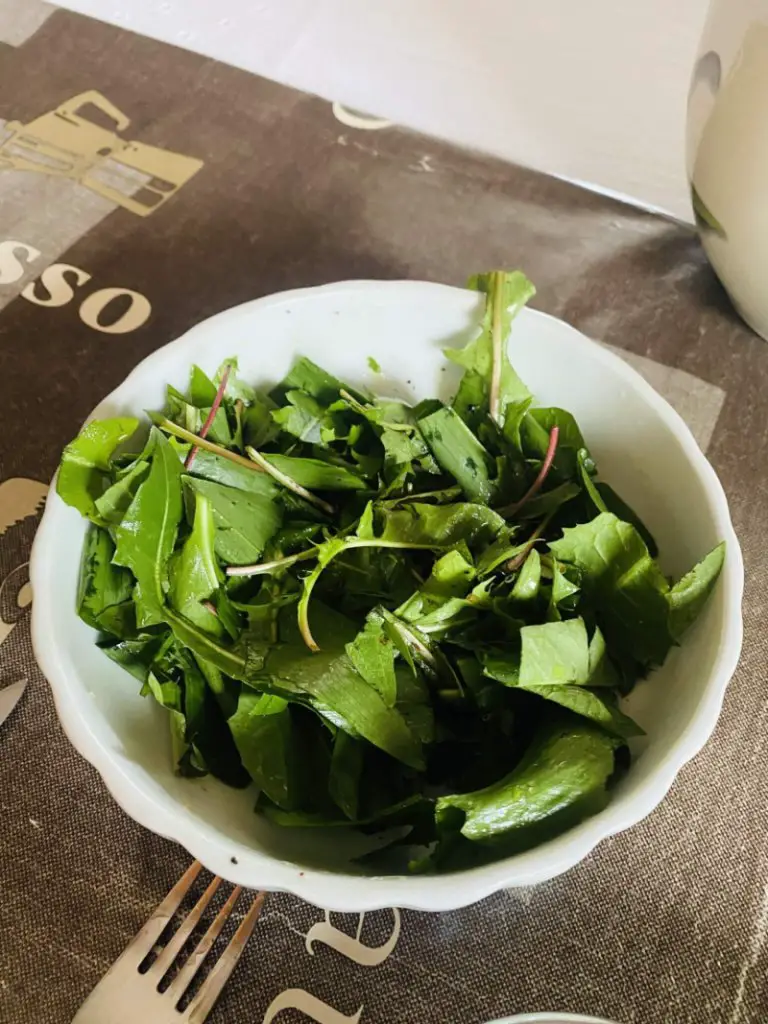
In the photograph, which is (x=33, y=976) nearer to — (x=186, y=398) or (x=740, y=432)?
(x=186, y=398)

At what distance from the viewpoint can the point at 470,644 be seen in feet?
1.40

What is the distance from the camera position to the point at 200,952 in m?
0.42

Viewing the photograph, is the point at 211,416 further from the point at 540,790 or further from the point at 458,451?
the point at 540,790

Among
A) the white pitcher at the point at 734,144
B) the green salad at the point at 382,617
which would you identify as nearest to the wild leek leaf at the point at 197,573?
the green salad at the point at 382,617

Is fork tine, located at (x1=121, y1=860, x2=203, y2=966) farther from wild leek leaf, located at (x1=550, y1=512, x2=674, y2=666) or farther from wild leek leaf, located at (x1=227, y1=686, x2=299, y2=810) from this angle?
wild leek leaf, located at (x1=550, y1=512, x2=674, y2=666)

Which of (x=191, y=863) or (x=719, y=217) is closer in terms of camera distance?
(x=191, y=863)

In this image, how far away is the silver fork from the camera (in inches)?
16.1

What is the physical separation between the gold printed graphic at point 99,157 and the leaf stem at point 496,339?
37 cm

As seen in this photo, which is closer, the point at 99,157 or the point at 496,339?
the point at 496,339

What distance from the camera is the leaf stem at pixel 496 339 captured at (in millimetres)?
486

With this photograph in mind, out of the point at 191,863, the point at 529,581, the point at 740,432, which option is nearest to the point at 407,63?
Result: the point at 740,432

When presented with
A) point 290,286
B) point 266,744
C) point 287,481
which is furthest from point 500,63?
point 266,744

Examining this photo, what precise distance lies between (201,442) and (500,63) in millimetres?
579

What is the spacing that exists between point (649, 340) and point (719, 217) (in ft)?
0.37
